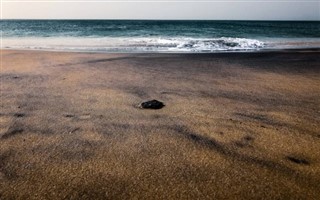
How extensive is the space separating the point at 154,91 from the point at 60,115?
1708 millimetres

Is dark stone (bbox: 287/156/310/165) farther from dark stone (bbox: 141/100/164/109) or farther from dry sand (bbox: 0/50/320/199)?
dark stone (bbox: 141/100/164/109)

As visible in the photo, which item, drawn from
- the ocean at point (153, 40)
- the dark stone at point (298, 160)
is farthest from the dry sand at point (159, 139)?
the ocean at point (153, 40)

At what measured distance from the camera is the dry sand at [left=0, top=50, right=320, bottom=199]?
7.59ft

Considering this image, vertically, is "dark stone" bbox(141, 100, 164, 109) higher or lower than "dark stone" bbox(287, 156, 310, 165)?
higher

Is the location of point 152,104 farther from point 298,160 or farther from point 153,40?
point 153,40

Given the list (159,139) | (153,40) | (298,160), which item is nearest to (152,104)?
(159,139)

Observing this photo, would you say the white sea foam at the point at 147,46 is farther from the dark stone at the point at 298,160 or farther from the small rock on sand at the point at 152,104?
the dark stone at the point at 298,160

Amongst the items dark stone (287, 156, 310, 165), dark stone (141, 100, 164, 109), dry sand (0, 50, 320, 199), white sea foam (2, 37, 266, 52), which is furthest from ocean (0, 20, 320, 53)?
dark stone (287, 156, 310, 165)

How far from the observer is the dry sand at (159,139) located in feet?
7.59

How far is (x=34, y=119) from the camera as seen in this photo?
144 inches

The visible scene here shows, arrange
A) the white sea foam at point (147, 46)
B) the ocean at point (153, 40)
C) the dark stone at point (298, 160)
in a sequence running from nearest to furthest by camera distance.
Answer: the dark stone at point (298, 160), the white sea foam at point (147, 46), the ocean at point (153, 40)

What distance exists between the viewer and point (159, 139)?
313 cm

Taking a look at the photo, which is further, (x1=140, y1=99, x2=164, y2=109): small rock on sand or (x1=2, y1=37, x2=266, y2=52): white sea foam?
(x1=2, y1=37, x2=266, y2=52): white sea foam

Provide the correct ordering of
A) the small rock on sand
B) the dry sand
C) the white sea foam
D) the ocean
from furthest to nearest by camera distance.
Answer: the ocean → the white sea foam → the small rock on sand → the dry sand
